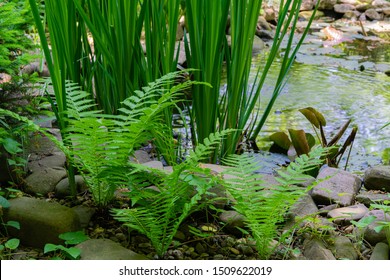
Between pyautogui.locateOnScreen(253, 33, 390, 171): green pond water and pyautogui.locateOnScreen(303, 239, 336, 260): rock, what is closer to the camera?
pyautogui.locateOnScreen(303, 239, 336, 260): rock

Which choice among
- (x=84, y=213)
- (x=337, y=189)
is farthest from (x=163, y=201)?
(x=337, y=189)

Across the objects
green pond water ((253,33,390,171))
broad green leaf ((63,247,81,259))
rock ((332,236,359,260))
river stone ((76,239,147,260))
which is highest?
broad green leaf ((63,247,81,259))

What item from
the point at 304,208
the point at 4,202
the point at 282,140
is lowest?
the point at 282,140

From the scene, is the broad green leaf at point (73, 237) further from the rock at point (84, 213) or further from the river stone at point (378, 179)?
the river stone at point (378, 179)

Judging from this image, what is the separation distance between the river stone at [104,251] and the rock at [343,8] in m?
8.12

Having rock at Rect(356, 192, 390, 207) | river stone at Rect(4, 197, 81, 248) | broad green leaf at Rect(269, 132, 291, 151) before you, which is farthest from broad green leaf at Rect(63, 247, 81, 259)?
broad green leaf at Rect(269, 132, 291, 151)

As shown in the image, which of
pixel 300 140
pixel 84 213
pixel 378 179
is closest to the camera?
pixel 84 213

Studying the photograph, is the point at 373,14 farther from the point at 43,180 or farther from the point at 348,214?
the point at 43,180

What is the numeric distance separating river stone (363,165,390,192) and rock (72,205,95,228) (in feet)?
3.60

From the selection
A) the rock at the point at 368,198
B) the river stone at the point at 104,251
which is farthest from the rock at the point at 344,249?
the river stone at the point at 104,251

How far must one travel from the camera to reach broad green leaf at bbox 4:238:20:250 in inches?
53.7

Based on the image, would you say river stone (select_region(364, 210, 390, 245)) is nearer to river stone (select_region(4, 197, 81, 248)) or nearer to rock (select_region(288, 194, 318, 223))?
rock (select_region(288, 194, 318, 223))

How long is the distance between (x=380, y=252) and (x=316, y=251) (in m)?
0.18

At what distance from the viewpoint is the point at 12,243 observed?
4.51 ft
